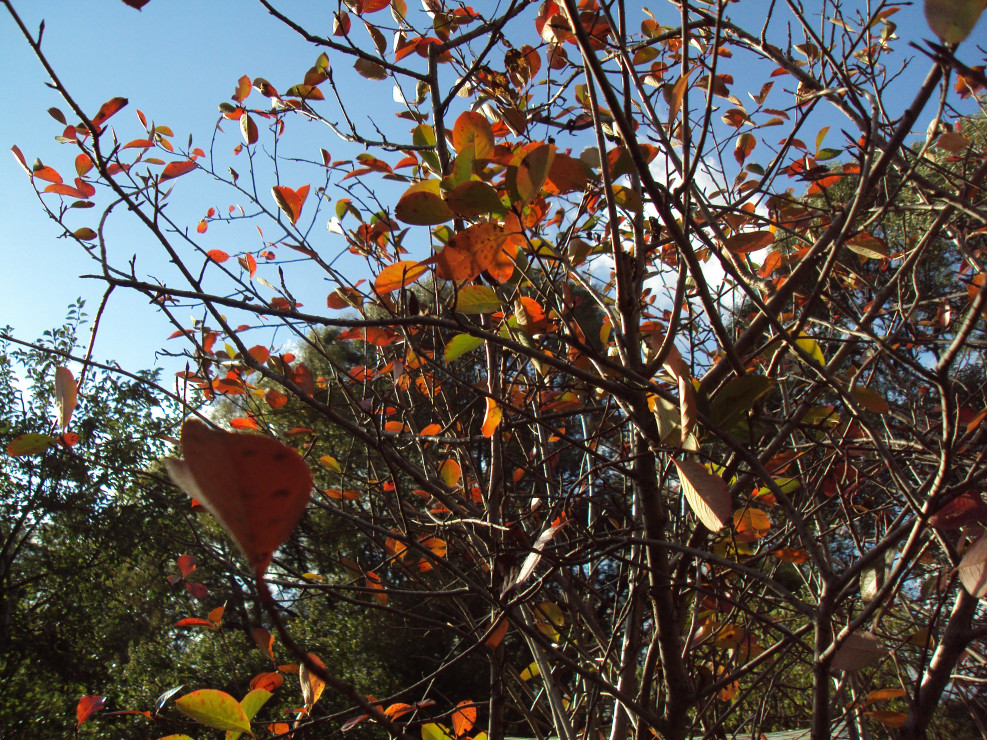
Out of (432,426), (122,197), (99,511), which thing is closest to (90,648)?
(99,511)

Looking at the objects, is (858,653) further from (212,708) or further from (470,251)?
(212,708)

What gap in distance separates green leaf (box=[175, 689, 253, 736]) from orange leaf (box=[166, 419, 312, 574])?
55 centimetres

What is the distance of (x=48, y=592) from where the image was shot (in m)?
6.41

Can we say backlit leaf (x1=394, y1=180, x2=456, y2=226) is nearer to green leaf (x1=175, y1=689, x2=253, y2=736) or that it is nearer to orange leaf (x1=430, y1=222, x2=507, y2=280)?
orange leaf (x1=430, y1=222, x2=507, y2=280)

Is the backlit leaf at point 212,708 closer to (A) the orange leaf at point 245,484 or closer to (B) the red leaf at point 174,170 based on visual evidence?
(A) the orange leaf at point 245,484

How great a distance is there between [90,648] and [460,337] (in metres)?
7.46

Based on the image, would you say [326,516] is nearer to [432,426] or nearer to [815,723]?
[432,426]

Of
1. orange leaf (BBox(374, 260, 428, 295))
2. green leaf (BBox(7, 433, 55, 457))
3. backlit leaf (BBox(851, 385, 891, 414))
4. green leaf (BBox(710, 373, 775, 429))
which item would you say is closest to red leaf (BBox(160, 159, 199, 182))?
green leaf (BBox(7, 433, 55, 457))

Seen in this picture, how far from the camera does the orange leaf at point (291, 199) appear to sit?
1.35 meters

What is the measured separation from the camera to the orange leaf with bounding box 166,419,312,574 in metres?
0.26

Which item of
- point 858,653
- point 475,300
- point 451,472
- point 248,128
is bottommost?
point 858,653

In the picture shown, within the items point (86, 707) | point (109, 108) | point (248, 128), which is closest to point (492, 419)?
point (109, 108)

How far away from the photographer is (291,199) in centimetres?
136

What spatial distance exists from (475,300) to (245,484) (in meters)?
0.52
